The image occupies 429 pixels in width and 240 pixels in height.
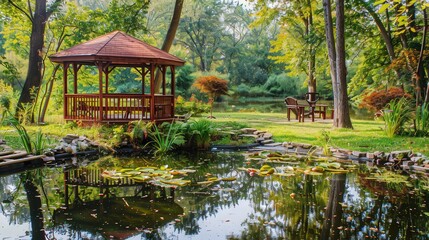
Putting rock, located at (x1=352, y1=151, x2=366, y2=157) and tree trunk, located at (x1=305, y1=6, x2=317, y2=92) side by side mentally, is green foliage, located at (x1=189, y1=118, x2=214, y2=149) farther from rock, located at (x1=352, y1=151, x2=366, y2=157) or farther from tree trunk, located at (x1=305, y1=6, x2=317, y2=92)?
tree trunk, located at (x1=305, y1=6, x2=317, y2=92)

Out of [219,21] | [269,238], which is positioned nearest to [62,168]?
[269,238]

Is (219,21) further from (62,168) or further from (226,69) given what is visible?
(62,168)

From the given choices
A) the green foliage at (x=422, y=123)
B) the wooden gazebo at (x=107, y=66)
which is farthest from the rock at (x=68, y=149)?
the green foliage at (x=422, y=123)

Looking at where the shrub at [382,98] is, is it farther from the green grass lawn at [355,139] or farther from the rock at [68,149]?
the rock at [68,149]

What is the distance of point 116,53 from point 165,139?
305 cm

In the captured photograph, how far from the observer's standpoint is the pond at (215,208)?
465cm

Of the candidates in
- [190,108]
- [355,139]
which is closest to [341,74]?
[355,139]

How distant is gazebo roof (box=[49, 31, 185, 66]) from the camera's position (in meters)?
12.1

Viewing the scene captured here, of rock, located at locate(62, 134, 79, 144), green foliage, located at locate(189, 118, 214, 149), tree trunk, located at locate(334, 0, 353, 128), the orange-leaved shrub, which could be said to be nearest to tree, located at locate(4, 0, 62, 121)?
the orange-leaved shrub

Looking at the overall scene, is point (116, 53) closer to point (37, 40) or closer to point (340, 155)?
point (37, 40)

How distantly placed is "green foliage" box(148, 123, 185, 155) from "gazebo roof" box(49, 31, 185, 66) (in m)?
2.27

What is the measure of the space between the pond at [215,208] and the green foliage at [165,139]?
98.6 inches

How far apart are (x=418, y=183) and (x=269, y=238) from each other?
388 centimetres

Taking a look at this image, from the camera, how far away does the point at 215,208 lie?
18.5ft
